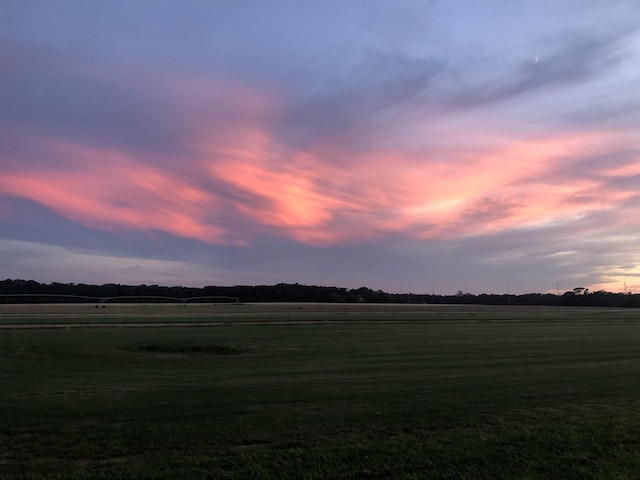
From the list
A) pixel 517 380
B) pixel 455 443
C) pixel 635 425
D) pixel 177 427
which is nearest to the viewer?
pixel 455 443

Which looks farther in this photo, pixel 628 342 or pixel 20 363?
pixel 628 342

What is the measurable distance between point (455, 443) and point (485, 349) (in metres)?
20.1

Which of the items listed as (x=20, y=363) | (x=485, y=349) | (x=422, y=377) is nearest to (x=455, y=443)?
(x=422, y=377)

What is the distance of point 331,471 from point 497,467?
9.03ft

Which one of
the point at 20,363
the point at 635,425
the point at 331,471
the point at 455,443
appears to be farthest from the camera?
the point at 20,363

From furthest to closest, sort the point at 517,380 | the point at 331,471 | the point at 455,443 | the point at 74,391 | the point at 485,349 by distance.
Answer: the point at 485,349, the point at 517,380, the point at 74,391, the point at 455,443, the point at 331,471

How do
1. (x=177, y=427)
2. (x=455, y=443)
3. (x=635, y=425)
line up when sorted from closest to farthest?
(x=455, y=443) → (x=177, y=427) → (x=635, y=425)

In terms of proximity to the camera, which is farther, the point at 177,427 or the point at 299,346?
the point at 299,346

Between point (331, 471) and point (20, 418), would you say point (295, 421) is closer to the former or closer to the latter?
point (331, 471)

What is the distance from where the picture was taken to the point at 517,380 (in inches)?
686

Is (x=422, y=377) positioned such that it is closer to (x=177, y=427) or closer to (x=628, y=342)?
(x=177, y=427)

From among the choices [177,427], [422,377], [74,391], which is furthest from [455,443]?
[74,391]

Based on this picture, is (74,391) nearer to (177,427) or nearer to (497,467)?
(177,427)

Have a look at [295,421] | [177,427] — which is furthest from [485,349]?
[177,427]
